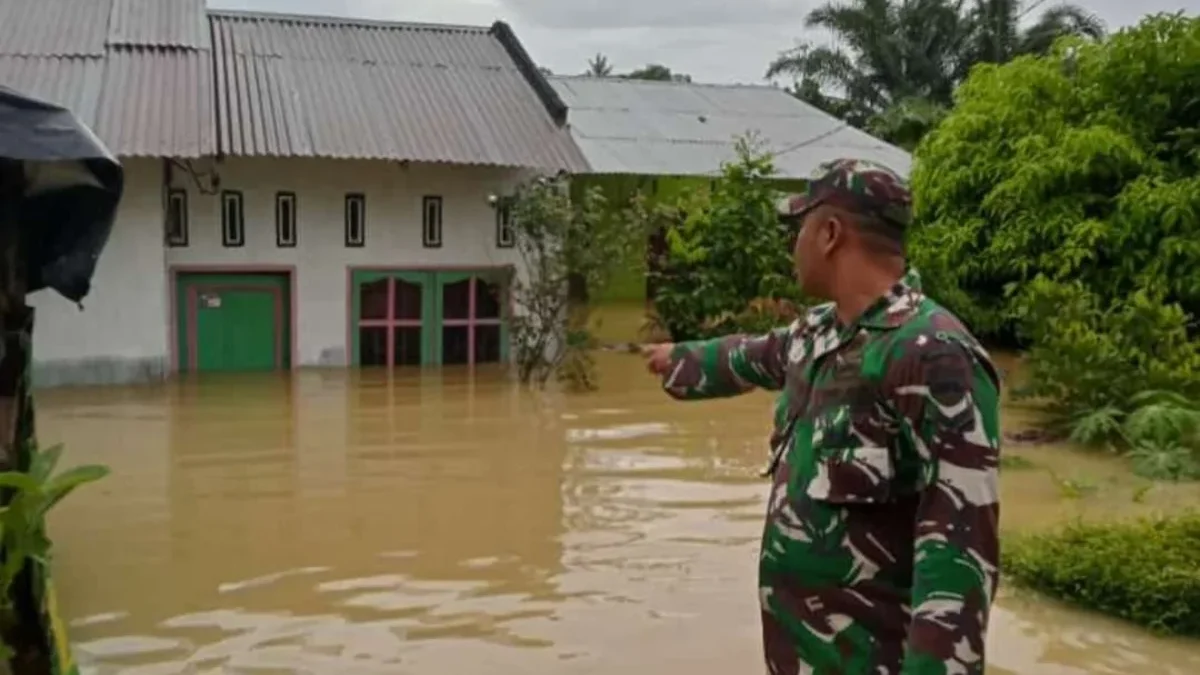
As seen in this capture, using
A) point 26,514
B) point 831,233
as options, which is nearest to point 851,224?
point 831,233

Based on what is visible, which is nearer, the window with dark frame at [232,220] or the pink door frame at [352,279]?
the window with dark frame at [232,220]

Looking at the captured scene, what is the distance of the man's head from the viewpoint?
2305mm

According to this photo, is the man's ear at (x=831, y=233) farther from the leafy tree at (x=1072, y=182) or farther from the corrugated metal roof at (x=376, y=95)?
the corrugated metal roof at (x=376, y=95)

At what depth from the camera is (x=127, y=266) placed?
43.9ft

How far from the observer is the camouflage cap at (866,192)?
2299 mm

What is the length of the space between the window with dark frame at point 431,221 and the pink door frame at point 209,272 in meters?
1.61

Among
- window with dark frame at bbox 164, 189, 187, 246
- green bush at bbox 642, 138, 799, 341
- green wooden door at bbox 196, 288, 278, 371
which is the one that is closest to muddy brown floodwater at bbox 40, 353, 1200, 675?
green wooden door at bbox 196, 288, 278, 371

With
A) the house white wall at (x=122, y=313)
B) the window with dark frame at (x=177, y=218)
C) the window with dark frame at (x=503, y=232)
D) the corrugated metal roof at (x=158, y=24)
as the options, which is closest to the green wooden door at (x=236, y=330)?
the window with dark frame at (x=177, y=218)

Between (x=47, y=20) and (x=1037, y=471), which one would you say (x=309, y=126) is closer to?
(x=47, y=20)

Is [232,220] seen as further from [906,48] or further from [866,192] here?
[906,48]

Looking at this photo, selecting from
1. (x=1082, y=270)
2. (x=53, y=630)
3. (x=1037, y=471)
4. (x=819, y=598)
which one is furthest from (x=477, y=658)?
(x=1082, y=270)

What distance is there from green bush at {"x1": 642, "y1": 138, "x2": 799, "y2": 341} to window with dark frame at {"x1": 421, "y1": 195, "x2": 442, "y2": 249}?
2.82m

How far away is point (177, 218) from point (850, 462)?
13121 mm

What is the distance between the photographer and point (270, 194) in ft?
47.8
